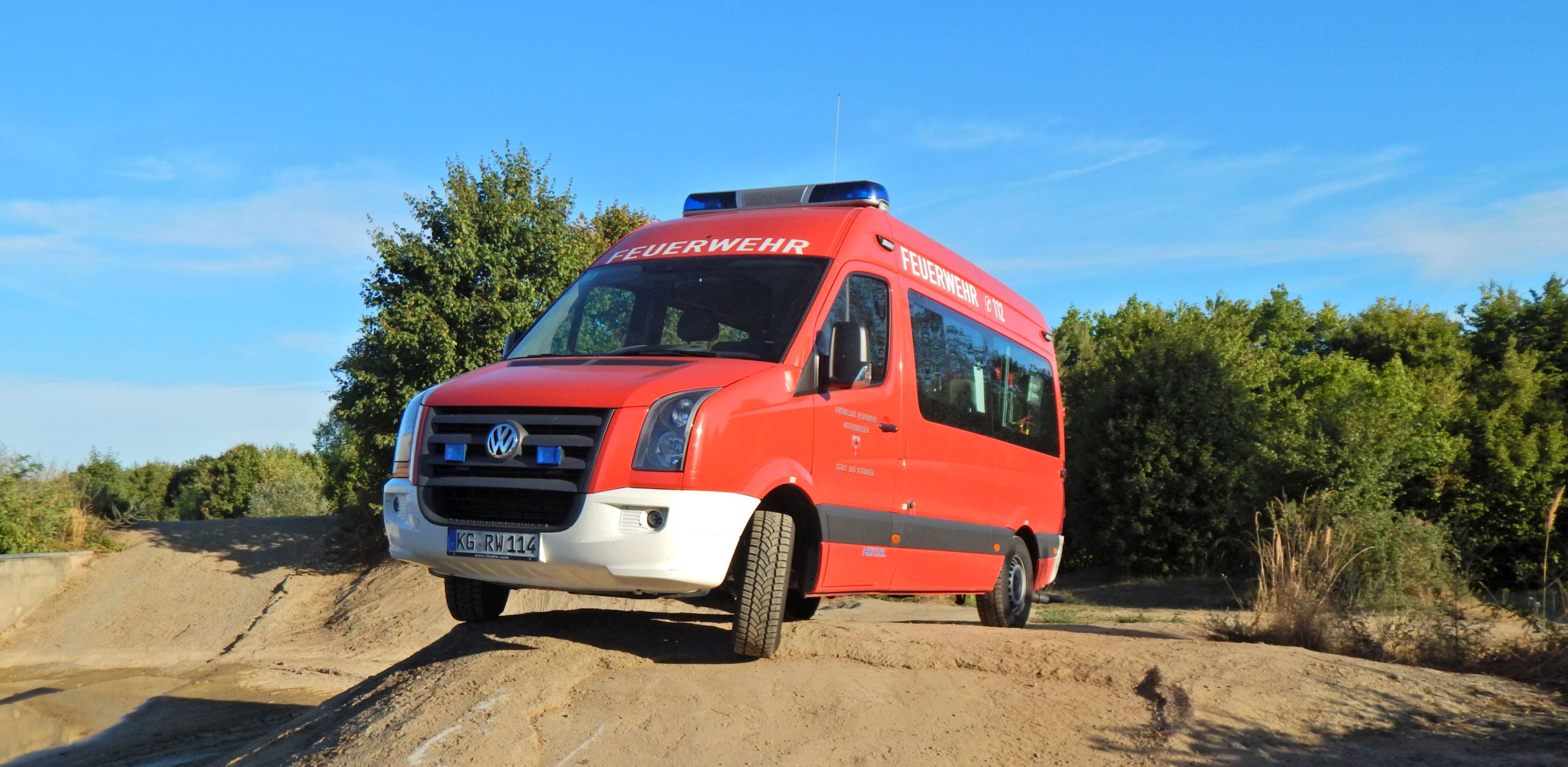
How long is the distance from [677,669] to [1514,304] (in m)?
36.3

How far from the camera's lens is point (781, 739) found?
548cm

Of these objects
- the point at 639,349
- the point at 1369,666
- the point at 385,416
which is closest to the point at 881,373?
the point at 639,349

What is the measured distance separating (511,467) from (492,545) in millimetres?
420

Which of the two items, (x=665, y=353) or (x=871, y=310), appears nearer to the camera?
(x=665, y=353)

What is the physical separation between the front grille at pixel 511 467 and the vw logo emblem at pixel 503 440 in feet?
0.07

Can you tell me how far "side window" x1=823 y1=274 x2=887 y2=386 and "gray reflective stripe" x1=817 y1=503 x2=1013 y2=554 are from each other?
0.89 metres

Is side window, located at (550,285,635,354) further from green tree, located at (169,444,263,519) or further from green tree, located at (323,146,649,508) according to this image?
green tree, located at (169,444,263,519)

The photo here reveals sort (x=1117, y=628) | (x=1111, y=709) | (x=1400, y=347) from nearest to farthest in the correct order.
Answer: (x=1111, y=709) → (x=1117, y=628) → (x=1400, y=347)

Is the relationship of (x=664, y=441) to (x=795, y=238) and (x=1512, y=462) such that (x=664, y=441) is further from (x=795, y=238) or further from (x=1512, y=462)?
(x=1512, y=462)

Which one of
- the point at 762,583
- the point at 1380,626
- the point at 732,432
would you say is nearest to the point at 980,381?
the point at 1380,626

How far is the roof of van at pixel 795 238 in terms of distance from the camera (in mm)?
7523

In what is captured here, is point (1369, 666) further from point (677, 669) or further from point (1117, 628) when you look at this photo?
point (1117, 628)

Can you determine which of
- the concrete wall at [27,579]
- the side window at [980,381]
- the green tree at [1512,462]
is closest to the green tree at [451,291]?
the concrete wall at [27,579]

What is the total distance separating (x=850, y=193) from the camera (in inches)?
339
